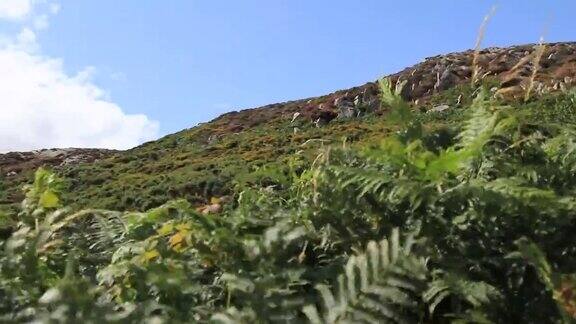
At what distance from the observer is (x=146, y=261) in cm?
208

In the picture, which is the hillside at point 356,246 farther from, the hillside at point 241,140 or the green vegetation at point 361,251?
the hillside at point 241,140

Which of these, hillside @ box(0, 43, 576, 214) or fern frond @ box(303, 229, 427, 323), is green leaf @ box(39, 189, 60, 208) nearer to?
fern frond @ box(303, 229, 427, 323)

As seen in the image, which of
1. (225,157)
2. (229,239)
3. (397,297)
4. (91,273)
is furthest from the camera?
(225,157)

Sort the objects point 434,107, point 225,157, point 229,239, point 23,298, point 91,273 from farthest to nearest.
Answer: point 434,107 → point 225,157 → point 91,273 → point 229,239 → point 23,298

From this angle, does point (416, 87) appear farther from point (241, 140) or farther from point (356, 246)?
point (356, 246)

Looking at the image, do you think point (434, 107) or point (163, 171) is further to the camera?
point (434, 107)

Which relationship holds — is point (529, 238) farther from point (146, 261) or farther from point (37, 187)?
point (37, 187)

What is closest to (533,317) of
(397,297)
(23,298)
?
(397,297)

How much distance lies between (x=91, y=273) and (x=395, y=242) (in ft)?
3.13

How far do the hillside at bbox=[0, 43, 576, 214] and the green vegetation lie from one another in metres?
24.7

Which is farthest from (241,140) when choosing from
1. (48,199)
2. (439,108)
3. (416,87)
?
(48,199)

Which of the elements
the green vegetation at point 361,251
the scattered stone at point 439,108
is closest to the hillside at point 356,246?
the green vegetation at point 361,251

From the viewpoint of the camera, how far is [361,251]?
203 centimetres

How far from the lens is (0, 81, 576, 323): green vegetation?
1.77 meters
